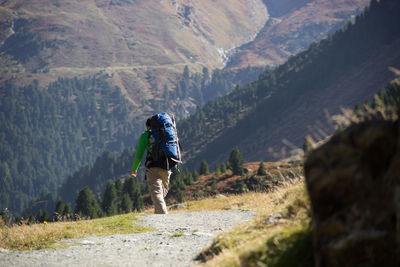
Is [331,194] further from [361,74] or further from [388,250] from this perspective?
[361,74]

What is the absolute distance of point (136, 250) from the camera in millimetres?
7508

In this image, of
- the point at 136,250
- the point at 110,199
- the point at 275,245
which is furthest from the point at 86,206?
the point at 275,245

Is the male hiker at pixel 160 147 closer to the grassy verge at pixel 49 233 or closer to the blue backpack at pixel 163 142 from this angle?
the blue backpack at pixel 163 142

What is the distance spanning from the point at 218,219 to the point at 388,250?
8.45 m

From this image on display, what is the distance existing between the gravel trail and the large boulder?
2797 mm

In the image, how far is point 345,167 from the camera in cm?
397

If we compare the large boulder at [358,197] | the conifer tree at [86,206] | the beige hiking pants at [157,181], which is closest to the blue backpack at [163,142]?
the beige hiking pants at [157,181]

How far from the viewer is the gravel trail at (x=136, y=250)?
661 cm

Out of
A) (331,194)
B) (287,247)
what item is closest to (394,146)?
(331,194)

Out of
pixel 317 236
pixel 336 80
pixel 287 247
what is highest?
pixel 317 236

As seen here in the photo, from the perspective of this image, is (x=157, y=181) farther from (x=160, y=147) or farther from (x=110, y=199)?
(x=110, y=199)

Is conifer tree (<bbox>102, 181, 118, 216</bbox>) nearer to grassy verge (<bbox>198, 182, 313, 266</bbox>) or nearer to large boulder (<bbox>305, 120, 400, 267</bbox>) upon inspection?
grassy verge (<bbox>198, 182, 313, 266</bbox>)

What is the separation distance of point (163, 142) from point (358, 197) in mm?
8624

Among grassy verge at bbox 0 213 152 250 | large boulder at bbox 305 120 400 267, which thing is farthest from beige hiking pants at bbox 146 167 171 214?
large boulder at bbox 305 120 400 267
